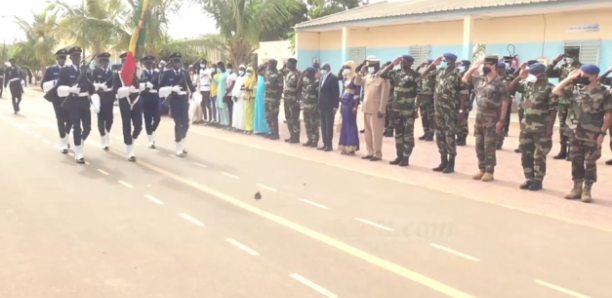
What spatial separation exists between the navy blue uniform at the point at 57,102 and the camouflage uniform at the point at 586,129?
800 cm

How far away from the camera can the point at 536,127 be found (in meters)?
8.31

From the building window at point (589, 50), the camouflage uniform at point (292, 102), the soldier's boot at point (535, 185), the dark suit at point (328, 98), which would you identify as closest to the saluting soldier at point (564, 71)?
the soldier's boot at point (535, 185)

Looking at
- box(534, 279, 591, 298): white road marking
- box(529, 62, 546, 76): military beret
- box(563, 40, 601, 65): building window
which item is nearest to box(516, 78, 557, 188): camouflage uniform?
box(529, 62, 546, 76): military beret

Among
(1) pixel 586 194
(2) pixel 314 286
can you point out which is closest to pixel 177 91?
(1) pixel 586 194

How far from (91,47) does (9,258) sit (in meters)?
20.9

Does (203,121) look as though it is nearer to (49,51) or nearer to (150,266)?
(150,266)

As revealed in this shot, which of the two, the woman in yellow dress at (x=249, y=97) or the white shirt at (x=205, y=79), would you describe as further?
the white shirt at (x=205, y=79)

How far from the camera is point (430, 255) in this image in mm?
5520

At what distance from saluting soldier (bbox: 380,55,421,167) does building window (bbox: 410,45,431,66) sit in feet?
40.0

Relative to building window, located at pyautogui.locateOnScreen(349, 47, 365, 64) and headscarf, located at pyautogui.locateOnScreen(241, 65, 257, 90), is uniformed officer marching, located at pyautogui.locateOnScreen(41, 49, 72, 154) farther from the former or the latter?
building window, located at pyautogui.locateOnScreen(349, 47, 365, 64)

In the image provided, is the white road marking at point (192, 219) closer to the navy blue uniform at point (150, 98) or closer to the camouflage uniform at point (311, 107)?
the navy blue uniform at point (150, 98)

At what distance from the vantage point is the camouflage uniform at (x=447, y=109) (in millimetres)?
9539

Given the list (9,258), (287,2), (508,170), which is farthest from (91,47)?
(9,258)

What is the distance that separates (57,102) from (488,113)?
279 inches
